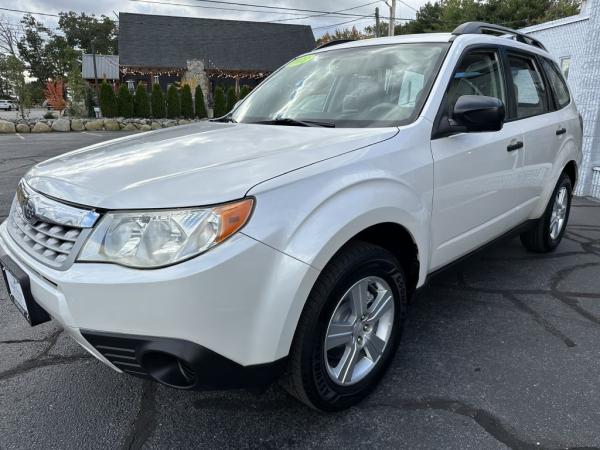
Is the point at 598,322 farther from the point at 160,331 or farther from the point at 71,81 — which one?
the point at 71,81

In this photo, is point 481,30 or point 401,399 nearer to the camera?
point 401,399

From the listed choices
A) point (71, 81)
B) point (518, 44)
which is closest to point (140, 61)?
point (71, 81)

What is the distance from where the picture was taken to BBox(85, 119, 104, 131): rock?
2141 cm

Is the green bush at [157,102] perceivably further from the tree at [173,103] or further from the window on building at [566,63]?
the window on building at [566,63]

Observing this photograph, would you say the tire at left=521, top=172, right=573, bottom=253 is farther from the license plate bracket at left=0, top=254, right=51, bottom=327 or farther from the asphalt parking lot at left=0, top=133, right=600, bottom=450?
the license plate bracket at left=0, top=254, right=51, bottom=327

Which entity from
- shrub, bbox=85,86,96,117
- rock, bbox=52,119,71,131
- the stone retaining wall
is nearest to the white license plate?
the stone retaining wall

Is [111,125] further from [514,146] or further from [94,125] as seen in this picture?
[514,146]

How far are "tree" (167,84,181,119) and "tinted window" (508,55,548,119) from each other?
→ 22918 mm

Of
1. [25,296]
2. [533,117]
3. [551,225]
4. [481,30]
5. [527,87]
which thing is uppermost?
[481,30]

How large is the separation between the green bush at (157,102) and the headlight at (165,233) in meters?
24.2

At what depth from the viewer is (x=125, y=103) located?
23.8 m

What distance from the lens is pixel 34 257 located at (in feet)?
6.25

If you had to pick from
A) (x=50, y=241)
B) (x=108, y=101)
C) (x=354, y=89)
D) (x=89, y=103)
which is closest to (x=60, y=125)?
(x=108, y=101)

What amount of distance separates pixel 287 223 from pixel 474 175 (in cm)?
148
